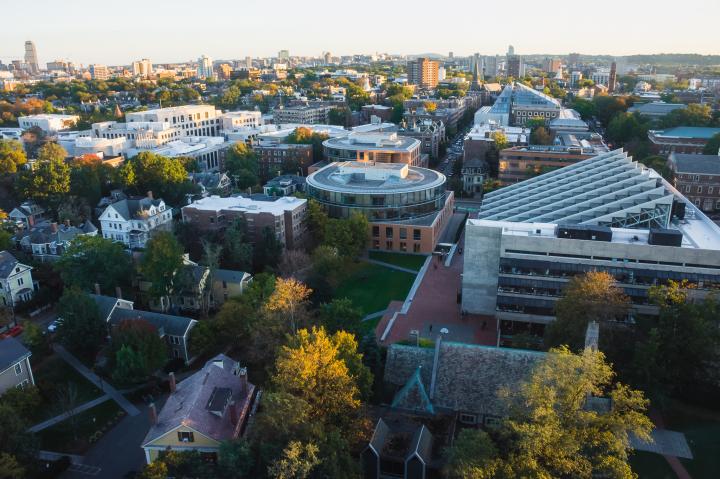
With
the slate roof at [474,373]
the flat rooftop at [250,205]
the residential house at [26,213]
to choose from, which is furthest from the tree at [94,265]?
the slate roof at [474,373]

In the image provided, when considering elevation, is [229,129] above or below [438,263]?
above

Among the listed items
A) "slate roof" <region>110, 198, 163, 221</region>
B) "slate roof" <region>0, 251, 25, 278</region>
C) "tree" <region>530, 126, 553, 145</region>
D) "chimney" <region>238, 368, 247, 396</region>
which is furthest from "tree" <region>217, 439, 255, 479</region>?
"tree" <region>530, 126, 553, 145</region>

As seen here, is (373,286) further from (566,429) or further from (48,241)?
(48,241)

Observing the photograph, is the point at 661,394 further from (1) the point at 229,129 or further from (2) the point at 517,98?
(2) the point at 517,98

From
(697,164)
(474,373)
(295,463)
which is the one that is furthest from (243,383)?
(697,164)

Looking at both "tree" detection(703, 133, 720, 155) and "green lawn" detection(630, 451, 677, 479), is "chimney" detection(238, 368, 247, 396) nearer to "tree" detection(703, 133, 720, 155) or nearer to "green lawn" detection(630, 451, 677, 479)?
"green lawn" detection(630, 451, 677, 479)

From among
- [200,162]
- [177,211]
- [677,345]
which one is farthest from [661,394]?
[200,162]
